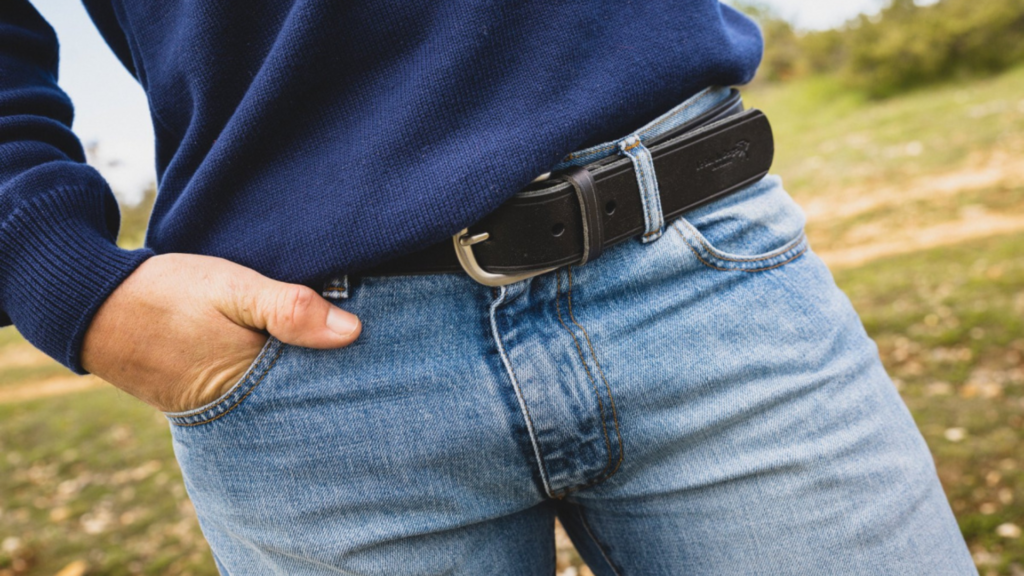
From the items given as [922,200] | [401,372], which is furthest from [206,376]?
[922,200]

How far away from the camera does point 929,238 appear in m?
7.11

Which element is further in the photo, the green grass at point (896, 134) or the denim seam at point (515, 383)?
the green grass at point (896, 134)

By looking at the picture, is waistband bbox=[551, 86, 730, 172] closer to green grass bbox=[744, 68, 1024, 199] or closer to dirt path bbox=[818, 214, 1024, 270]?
dirt path bbox=[818, 214, 1024, 270]

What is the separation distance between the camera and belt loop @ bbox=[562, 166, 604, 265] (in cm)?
95

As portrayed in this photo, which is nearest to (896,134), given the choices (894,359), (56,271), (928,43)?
(928,43)

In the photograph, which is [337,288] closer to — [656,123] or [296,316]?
[296,316]

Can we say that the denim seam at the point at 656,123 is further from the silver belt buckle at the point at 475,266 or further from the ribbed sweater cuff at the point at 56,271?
the ribbed sweater cuff at the point at 56,271

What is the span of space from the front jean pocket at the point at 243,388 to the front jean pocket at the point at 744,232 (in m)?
0.62

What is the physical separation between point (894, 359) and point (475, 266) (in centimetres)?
476

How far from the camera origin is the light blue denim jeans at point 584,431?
967 millimetres

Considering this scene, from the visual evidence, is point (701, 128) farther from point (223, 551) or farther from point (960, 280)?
point (960, 280)

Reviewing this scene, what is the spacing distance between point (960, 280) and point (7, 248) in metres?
6.62

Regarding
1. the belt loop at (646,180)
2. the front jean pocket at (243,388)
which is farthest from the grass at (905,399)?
the belt loop at (646,180)

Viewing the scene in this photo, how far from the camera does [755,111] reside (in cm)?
111
